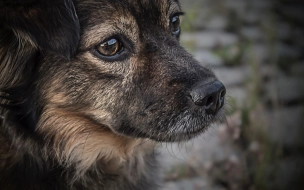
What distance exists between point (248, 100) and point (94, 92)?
7.90 ft

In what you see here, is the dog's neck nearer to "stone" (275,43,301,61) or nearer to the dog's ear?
the dog's ear

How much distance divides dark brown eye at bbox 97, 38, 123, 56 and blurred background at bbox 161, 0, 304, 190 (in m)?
1.06

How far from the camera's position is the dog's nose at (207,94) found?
3266 mm

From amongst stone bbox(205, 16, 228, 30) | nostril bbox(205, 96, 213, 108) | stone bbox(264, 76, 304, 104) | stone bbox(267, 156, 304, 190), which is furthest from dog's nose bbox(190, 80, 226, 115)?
stone bbox(205, 16, 228, 30)

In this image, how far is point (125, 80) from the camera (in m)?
3.37

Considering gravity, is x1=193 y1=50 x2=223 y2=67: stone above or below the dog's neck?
below

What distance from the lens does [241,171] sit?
15.4ft

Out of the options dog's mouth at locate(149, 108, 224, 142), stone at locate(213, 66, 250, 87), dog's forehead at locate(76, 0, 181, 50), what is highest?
dog's forehead at locate(76, 0, 181, 50)

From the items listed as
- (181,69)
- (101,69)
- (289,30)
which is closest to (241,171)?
(181,69)

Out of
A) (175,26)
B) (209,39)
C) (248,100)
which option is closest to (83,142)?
(175,26)

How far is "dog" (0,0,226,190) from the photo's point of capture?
3.29m

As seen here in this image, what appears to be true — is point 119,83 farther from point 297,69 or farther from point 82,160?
point 297,69

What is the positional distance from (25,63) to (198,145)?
2255 millimetres

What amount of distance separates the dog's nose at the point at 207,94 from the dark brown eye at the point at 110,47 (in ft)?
1.72
